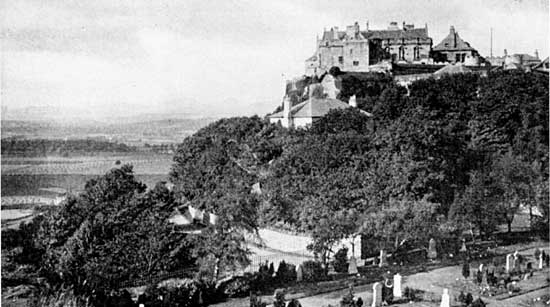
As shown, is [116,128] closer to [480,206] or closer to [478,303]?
[478,303]

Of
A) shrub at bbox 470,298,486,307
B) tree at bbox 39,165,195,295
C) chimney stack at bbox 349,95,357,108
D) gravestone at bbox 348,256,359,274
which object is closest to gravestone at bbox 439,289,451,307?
shrub at bbox 470,298,486,307

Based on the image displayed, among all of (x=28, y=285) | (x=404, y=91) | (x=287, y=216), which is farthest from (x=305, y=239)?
(x=404, y=91)

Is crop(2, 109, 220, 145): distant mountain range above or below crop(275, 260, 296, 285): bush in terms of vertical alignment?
above

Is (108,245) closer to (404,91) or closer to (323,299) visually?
(323,299)

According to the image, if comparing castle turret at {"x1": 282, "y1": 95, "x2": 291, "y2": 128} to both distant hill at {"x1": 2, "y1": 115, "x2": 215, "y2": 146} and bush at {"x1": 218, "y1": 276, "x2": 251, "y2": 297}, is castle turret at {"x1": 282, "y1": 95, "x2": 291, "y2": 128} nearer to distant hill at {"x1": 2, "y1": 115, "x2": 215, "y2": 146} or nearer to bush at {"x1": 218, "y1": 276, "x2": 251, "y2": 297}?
distant hill at {"x1": 2, "y1": 115, "x2": 215, "y2": 146}

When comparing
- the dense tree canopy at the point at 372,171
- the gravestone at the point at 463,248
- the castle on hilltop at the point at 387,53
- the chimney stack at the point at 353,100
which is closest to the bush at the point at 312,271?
the dense tree canopy at the point at 372,171

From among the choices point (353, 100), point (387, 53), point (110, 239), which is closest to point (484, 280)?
point (110, 239)

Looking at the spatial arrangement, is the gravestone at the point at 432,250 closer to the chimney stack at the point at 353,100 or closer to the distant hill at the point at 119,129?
the distant hill at the point at 119,129

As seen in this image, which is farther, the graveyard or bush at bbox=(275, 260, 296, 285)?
bush at bbox=(275, 260, 296, 285)
